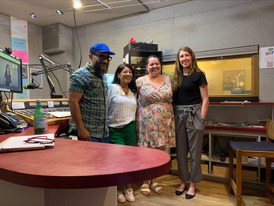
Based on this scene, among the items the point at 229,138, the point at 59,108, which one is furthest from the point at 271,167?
the point at 59,108

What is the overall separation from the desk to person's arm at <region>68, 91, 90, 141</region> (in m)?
0.66

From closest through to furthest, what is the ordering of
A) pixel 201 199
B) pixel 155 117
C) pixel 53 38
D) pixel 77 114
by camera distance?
pixel 77 114 → pixel 155 117 → pixel 201 199 → pixel 53 38

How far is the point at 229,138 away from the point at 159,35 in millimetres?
1884

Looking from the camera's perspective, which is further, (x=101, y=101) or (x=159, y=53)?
(x=159, y=53)

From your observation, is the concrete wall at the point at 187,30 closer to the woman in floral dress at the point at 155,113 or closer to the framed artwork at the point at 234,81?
the framed artwork at the point at 234,81

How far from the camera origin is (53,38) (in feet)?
12.9

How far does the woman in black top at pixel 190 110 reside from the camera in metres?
2.00

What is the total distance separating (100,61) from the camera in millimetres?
1558

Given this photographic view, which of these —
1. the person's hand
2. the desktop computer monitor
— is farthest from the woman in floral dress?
the desktop computer monitor

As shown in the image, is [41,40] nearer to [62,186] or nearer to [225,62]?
[225,62]

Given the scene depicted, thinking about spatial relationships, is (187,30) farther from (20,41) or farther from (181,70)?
(20,41)

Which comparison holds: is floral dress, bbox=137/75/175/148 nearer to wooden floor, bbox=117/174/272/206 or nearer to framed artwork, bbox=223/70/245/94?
wooden floor, bbox=117/174/272/206

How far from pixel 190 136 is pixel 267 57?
Result: 4.93 feet

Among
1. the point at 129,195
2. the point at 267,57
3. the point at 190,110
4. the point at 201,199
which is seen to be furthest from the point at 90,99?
the point at 267,57
